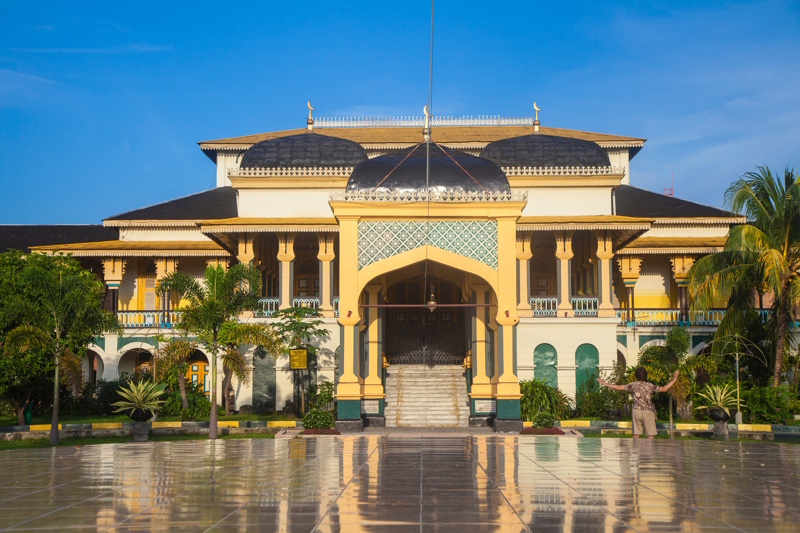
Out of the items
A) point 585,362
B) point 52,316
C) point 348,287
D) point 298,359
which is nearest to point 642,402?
point 348,287

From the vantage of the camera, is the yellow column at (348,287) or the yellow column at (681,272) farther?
the yellow column at (681,272)

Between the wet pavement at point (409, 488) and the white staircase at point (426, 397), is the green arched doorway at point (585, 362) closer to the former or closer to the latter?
the white staircase at point (426, 397)

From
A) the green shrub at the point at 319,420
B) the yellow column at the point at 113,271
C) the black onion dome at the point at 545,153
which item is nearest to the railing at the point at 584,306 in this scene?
the black onion dome at the point at 545,153

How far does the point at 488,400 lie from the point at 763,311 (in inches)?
442

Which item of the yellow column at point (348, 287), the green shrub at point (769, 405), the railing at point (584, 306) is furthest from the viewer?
the railing at point (584, 306)

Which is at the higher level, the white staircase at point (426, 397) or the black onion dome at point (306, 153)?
the black onion dome at point (306, 153)

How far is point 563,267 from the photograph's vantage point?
2781cm

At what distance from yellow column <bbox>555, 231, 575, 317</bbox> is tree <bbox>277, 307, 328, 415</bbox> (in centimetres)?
733

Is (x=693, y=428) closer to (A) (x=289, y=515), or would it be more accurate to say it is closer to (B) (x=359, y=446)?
(B) (x=359, y=446)

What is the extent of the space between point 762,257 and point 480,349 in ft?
24.8

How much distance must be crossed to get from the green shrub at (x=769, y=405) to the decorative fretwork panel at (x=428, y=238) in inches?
318

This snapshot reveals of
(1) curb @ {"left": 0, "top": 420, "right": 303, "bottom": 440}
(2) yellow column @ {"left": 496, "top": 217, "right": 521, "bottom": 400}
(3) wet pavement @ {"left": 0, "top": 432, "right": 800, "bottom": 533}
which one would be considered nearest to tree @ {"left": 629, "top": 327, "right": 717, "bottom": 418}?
(2) yellow column @ {"left": 496, "top": 217, "right": 521, "bottom": 400}

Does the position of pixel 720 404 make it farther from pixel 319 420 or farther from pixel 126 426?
pixel 126 426

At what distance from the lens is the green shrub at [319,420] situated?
66.8ft
